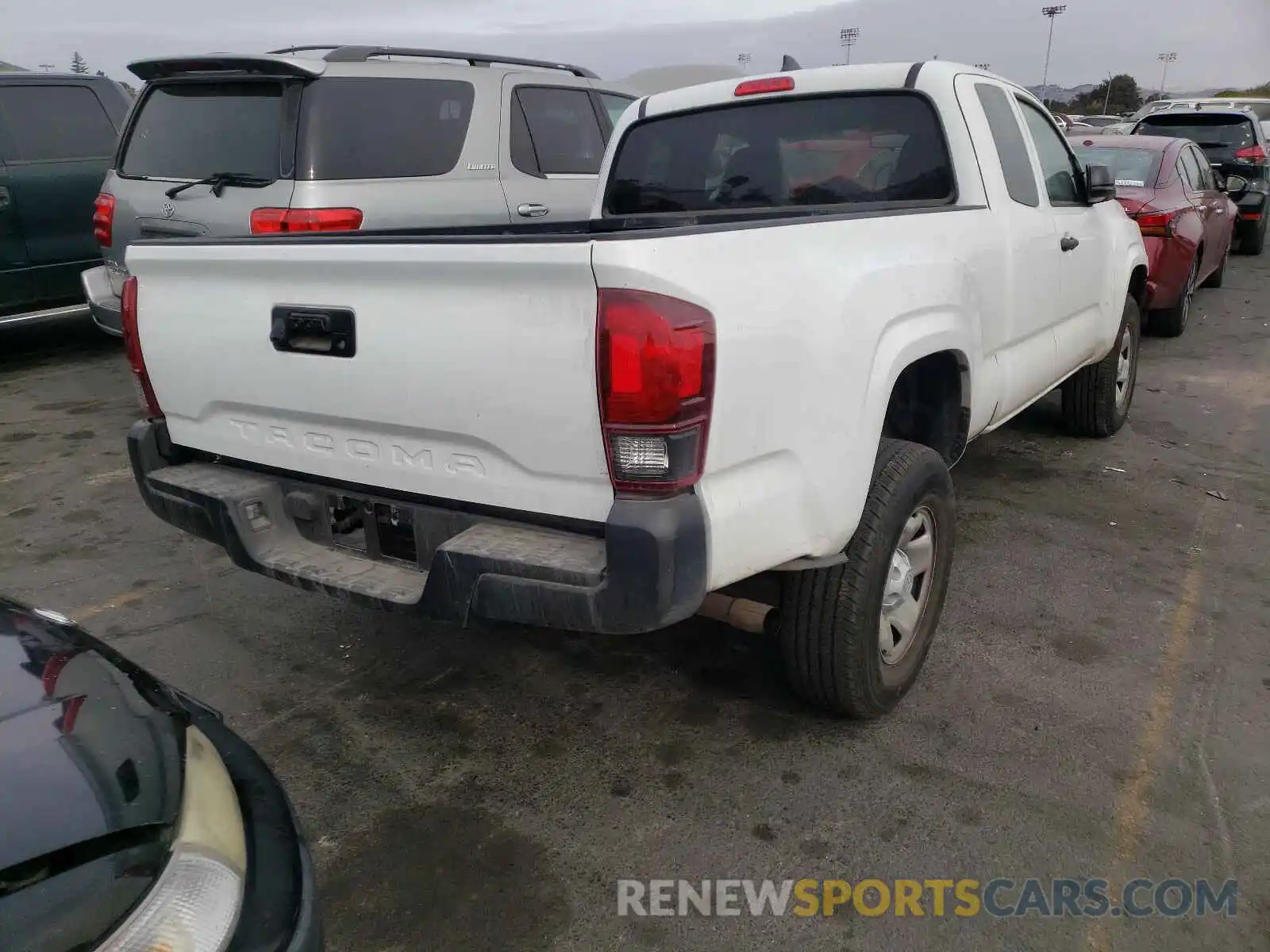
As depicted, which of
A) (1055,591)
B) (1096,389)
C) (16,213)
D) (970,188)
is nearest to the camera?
(970,188)

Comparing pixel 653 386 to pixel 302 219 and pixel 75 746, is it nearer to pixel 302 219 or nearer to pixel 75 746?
pixel 75 746

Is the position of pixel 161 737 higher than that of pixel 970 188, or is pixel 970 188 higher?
pixel 970 188

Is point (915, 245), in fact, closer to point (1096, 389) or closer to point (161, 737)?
point (161, 737)

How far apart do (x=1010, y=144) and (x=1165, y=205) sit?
181 inches

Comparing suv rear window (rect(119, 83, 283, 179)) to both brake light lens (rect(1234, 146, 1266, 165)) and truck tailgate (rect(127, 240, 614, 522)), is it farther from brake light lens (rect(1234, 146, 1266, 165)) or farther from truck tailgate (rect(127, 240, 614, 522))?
brake light lens (rect(1234, 146, 1266, 165))

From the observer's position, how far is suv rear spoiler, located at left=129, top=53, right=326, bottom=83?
4.95 metres

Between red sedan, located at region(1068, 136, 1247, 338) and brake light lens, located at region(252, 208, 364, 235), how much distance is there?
550cm

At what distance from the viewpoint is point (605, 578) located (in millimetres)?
2182

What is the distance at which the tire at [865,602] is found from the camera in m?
2.69

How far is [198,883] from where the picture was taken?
154 cm

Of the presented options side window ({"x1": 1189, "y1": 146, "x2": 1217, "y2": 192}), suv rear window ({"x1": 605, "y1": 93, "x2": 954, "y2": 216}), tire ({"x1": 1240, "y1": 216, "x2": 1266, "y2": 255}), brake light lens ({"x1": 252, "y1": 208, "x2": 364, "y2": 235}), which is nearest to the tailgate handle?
suv rear window ({"x1": 605, "y1": 93, "x2": 954, "y2": 216})

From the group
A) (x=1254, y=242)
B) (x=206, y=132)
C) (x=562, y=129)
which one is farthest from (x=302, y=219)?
(x=1254, y=242)

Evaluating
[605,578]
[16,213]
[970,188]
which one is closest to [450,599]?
[605,578]

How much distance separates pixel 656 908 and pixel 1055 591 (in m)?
2.28
